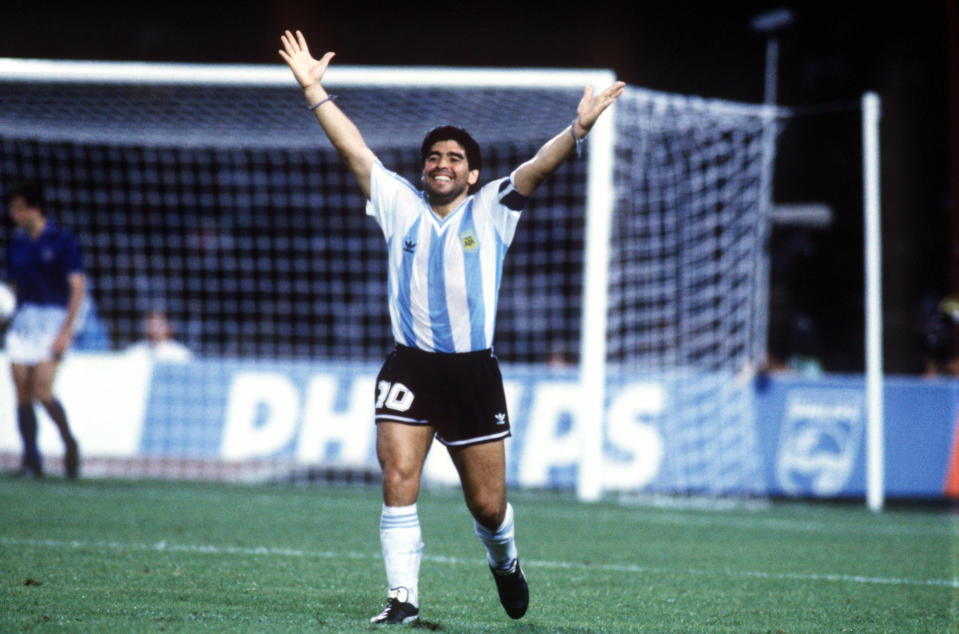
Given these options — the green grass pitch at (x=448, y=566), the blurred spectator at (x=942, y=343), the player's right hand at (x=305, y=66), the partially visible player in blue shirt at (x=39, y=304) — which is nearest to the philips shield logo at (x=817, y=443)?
the green grass pitch at (x=448, y=566)

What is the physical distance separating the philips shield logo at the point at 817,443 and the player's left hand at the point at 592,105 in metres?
8.08

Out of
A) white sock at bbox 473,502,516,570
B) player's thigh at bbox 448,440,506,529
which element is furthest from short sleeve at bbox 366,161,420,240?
white sock at bbox 473,502,516,570

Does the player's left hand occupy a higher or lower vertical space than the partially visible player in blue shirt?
higher

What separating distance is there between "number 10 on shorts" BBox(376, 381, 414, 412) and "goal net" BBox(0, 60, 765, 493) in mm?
6176

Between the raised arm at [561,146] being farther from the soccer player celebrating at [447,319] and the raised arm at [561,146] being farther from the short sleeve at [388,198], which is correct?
the short sleeve at [388,198]

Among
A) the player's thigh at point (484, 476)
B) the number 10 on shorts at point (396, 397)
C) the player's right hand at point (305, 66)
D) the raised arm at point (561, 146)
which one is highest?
the player's right hand at point (305, 66)

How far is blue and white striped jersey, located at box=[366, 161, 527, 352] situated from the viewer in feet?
16.0

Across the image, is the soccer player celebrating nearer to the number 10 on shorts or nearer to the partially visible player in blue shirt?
the number 10 on shorts

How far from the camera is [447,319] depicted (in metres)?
4.87

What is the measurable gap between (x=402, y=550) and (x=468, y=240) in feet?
3.93

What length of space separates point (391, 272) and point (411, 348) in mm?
306

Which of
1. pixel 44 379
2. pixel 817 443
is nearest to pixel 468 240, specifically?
pixel 44 379

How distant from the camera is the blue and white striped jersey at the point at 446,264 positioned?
192 inches

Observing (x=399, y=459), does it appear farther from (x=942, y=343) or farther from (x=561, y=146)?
(x=942, y=343)
